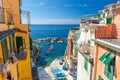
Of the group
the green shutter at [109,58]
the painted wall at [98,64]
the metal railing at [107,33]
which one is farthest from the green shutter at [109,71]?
the metal railing at [107,33]

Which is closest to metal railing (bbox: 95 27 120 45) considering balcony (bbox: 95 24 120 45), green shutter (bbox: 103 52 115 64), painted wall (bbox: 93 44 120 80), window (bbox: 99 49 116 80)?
balcony (bbox: 95 24 120 45)

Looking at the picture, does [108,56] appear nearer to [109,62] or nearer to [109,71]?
[109,62]

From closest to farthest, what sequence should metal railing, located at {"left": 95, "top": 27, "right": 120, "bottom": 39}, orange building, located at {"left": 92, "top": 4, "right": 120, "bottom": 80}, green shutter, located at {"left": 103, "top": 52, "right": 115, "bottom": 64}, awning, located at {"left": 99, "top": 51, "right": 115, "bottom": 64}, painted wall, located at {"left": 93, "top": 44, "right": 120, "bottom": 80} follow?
1. orange building, located at {"left": 92, "top": 4, "right": 120, "bottom": 80}
2. green shutter, located at {"left": 103, "top": 52, "right": 115, "bottom": 64}
3. awning, located at {"left": 99, "top": 51, "right": 115, "bottom": 64}
4. painted wall, located at {"left": 93, "top": 44, "right": 120, "bottom": 80}
5. metal railing, located at {"left": 95, "top": 27, "right": 120, "bottom": 39}

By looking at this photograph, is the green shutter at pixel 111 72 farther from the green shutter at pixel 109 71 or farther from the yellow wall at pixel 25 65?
the yellow wall at pixel 25 65

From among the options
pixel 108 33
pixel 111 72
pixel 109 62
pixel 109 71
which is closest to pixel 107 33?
pixel 108 33

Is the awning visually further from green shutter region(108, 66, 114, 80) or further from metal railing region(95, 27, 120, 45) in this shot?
metal railing region(95, 27, 120, 45)

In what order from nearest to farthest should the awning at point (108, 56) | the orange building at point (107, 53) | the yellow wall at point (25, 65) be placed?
the orange building at point (107, 53) < the awning at point (108, 56) < the yellow wall at point (25, 65)

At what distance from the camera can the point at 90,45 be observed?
17016 mm

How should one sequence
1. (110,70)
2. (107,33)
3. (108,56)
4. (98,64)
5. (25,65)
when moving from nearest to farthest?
(110,70), (108,56), (98,64), (107,33), (25,65)

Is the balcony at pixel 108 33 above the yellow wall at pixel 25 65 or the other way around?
above

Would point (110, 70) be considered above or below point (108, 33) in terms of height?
below

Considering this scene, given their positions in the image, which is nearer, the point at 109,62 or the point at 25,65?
the point at 109,62

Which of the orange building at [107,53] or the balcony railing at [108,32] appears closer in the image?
the orange building at [107,53]

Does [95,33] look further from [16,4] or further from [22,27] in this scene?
[16,4]
